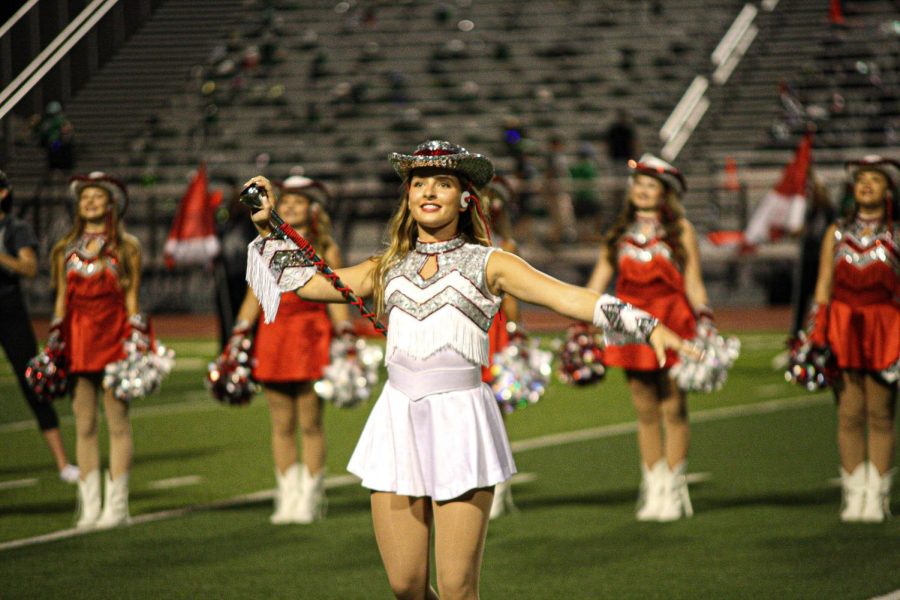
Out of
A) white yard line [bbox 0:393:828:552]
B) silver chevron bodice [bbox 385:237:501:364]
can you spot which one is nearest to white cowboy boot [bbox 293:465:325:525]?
white yard line [bbox 0:393:828:552]

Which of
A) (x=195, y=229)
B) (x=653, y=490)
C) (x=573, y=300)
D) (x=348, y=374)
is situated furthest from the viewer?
(x=195, y=229)

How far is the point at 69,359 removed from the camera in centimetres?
705

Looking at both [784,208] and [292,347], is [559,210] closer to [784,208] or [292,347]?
[784,208]

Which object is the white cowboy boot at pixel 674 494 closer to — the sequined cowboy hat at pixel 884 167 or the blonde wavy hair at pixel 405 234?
the sequined cowboy hat at pixel 884 167

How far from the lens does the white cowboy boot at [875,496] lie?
7.08m

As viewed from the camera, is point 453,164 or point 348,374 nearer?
point 453,164

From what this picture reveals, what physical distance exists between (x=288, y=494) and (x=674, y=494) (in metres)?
1.96

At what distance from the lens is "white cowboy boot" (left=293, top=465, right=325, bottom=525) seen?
23.7 feet

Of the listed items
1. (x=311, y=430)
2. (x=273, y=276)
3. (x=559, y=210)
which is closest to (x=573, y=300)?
(x=273, y=276)

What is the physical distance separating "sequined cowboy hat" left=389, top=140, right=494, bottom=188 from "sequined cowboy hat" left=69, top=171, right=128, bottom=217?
3.04m

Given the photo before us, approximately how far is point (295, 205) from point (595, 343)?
1.68 m

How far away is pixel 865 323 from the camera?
6.95 meters

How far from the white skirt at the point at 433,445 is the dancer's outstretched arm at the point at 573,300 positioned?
1.10 feet

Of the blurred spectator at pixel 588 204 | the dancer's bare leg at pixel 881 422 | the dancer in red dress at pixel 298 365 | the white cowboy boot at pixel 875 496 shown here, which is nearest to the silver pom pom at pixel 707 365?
the dancer's bare leg at pixel 881 422
